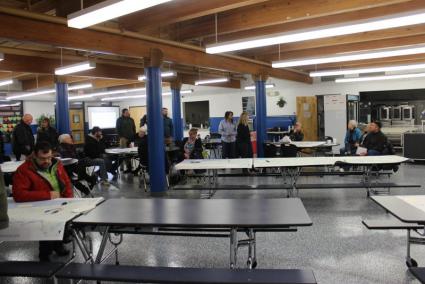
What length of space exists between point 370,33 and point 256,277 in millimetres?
6676

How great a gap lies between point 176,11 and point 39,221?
3.81m

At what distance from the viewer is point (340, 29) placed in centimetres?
525

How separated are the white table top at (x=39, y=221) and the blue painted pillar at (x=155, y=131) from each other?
3.72 metres

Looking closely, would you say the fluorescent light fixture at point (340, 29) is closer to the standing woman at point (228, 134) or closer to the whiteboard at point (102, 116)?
the standing woman at point (228, 134)

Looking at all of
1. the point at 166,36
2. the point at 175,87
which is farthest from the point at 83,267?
the point at 175,87

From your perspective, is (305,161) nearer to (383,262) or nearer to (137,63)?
(383,262)

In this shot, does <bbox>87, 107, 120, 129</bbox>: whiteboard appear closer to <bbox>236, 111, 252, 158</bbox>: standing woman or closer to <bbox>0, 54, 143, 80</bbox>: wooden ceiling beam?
<bbox>0, 54, 143, 80</bbox>: wooden ceiling beam

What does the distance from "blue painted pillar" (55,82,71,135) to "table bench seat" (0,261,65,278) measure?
7663 mm

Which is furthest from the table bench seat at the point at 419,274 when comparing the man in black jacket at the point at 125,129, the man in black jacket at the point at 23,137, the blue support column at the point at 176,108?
the blue support column at the point at 176,108

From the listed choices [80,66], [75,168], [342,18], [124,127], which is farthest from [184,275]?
[124,127]

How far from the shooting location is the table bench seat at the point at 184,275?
2439 mm

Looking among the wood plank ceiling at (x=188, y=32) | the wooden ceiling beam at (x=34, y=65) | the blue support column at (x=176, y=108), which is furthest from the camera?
the blue support column at (x=176, y=108)

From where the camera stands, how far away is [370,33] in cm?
762

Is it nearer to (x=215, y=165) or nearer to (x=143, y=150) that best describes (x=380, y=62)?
(x=215, y=165)
